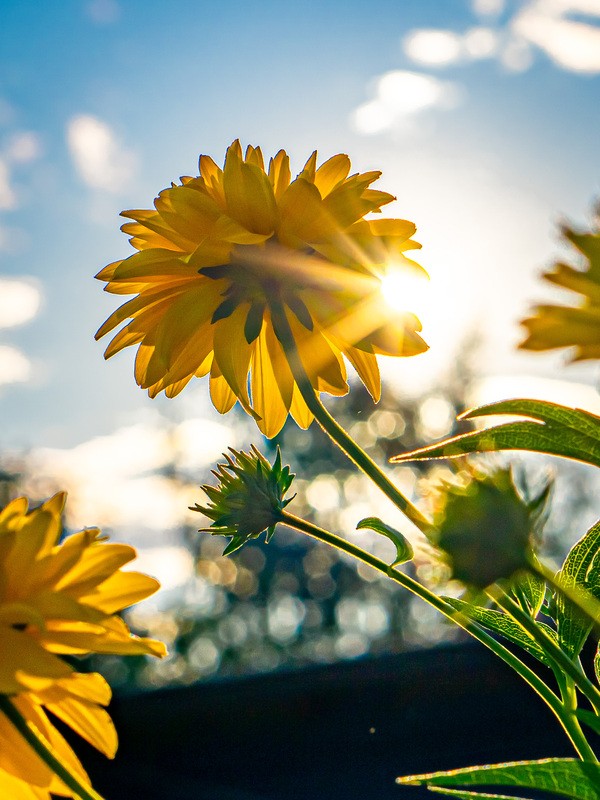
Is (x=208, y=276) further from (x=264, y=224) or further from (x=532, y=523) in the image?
(x=532, y=523)

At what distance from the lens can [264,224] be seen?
74cm

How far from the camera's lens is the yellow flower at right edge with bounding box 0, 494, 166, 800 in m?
0.48

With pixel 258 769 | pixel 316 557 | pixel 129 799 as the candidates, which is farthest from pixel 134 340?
pixel 316 557

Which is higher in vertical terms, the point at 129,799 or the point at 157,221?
the point at 157,221

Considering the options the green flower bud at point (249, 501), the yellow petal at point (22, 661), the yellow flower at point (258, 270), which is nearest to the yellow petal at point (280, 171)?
the yellow flower at point (258, 270)

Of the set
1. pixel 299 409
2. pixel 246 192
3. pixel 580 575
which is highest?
pixel 246 192

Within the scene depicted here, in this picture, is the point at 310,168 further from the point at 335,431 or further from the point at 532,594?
the point at 532,594

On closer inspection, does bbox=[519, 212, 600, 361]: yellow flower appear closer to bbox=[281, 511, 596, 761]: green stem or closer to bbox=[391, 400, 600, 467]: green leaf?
bbox=[391, 400, 600, 467]: green leaf

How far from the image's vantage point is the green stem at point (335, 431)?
0.47m

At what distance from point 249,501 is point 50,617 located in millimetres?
239

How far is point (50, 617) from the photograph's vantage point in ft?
1.65

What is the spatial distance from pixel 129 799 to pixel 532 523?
3383 mm

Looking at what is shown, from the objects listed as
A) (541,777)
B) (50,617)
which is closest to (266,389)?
(50,617)

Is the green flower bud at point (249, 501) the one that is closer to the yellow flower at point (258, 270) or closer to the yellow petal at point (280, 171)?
the yellow flower at point (258, 270)
